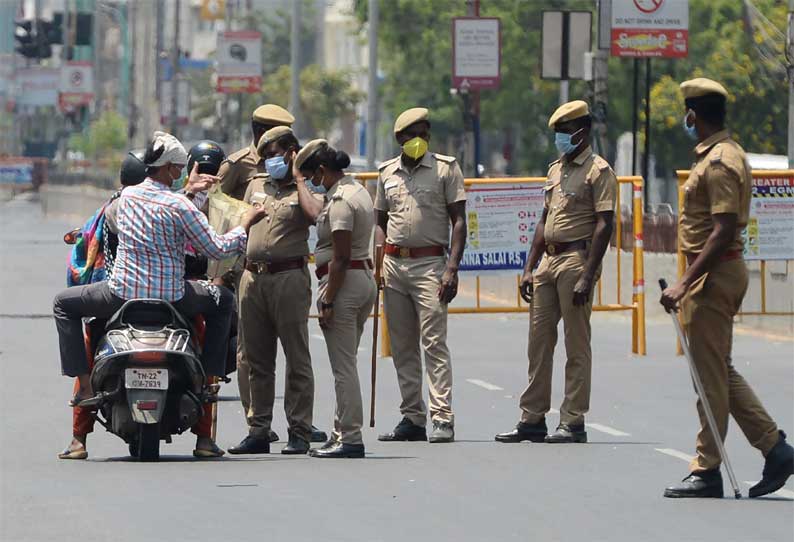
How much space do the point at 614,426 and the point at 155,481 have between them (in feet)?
12.9

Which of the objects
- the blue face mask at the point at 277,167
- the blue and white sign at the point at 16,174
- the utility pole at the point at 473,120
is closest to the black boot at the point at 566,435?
the blue face mask at the point at 277,167

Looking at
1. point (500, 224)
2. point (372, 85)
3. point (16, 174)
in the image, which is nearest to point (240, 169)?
point (500, 224)

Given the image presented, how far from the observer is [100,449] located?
38.6ft

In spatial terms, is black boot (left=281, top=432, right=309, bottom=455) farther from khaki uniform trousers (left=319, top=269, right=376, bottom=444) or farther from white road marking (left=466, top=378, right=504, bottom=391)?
white road marking (left=466, top=378, right=504, bottom=391)

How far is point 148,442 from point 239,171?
222cm

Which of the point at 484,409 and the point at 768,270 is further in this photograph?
the point at 768,270

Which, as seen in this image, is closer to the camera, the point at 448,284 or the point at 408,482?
the point at 408,482

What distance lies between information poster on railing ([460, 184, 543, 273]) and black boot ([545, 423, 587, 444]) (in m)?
6.25

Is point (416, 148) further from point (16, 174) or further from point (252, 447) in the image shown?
point (16, 174)

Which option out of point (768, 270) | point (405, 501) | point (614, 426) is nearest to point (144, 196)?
point (405, 501)

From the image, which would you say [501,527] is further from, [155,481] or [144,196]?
[144,196]

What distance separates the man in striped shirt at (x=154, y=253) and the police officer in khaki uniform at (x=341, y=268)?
15.2 inches

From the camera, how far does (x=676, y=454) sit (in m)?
11.8

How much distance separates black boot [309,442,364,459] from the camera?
11.3 m
